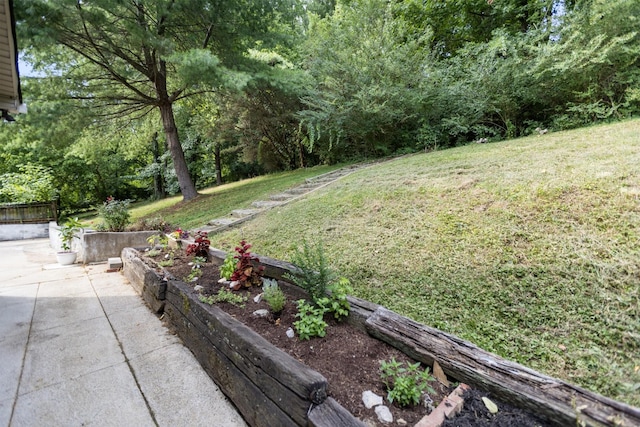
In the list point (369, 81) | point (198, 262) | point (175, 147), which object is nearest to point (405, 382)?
point (198, 262)

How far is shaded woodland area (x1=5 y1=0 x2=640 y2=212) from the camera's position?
215 inches

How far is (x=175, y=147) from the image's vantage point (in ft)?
27.6

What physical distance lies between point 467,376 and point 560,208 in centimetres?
207

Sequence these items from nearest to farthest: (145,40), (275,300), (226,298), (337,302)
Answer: (337,302)
(275,300)
(226,298)
(145,40)

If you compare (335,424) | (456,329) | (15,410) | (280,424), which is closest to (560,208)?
(456,329)

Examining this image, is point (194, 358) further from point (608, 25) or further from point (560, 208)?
point (608, 25)

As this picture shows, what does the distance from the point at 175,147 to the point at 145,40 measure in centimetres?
338

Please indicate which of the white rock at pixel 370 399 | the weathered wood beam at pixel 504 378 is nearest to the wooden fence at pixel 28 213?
the weathered wood beam at pixel 504 378

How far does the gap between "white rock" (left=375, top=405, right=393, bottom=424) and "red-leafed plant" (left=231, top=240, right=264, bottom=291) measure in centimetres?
155

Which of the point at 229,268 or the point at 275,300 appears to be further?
the point at 229,268

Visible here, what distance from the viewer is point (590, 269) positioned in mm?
1825

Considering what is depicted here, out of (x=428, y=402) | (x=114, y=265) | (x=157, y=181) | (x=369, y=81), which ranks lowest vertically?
(x=114, y=265)

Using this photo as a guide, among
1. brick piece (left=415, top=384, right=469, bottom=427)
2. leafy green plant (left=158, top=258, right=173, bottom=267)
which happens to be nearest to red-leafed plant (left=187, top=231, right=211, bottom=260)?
leafy green plant (left=158, top=258, right=173, bottom=267)

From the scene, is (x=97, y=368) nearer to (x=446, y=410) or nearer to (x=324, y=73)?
(x=446, y=410)
